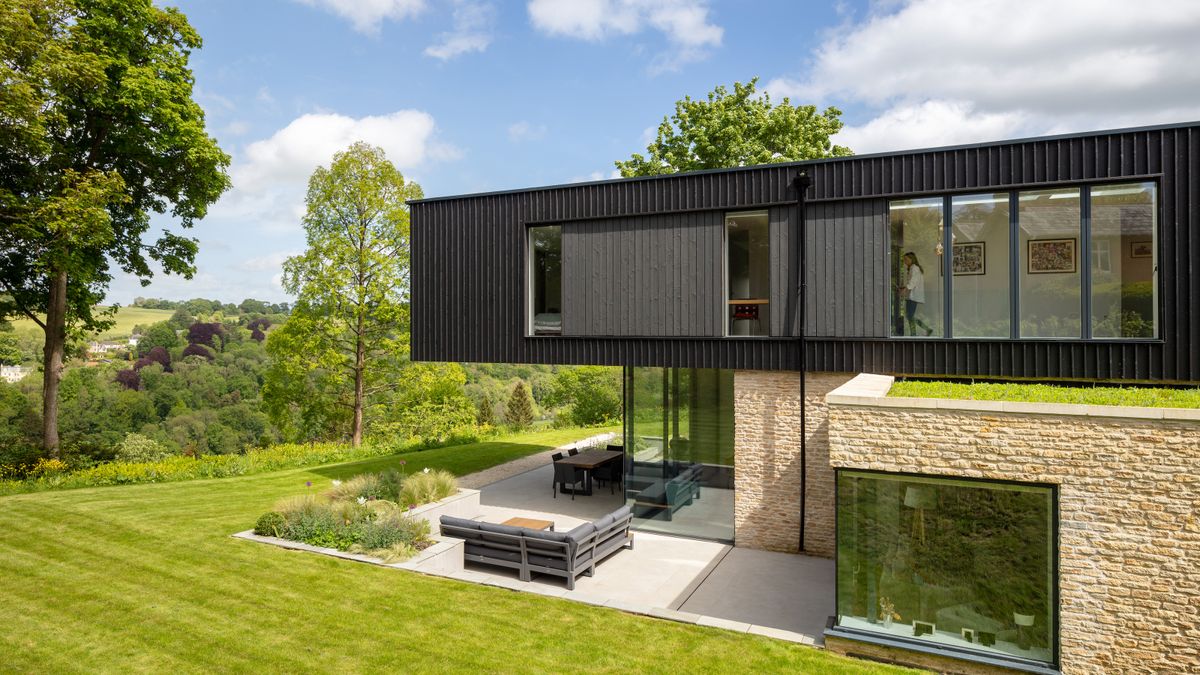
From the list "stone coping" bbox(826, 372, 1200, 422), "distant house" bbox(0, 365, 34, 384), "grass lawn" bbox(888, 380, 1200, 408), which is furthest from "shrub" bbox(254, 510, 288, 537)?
"distant house" bbox(0, 365, 34, 384)

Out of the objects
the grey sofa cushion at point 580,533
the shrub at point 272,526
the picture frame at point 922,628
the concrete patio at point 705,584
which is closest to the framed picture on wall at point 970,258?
the concrete patio at point 705,584

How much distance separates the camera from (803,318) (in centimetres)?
1064

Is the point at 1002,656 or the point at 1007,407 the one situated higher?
the point at 1007,407

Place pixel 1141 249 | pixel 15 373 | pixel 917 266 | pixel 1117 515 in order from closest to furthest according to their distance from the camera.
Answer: pixel 1117 515 < pixel 1141 249 < pixel 917 266 < pixel 15 373

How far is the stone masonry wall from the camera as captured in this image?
10578mm

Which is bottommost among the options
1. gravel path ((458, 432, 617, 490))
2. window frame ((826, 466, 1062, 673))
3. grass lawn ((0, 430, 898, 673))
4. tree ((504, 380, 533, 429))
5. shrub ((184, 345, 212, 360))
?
tree ((504, 380, 533, 429))

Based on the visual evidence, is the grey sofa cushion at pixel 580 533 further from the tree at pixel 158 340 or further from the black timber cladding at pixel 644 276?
the tree at pixel 158 340

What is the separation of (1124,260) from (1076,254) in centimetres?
57

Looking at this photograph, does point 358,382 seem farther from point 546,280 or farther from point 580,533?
point 580,533

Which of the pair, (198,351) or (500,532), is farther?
(198,351)

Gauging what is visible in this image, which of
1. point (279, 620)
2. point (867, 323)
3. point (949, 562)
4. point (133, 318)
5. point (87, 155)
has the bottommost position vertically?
point (279, 620)

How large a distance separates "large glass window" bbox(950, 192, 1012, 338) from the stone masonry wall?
83.8 inches

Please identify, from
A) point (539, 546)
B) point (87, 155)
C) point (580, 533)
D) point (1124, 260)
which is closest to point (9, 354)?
point (87, 155)

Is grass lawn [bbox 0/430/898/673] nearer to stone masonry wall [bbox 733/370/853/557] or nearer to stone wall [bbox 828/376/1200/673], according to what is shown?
stone wall [bbox 828/376/1200/673]
